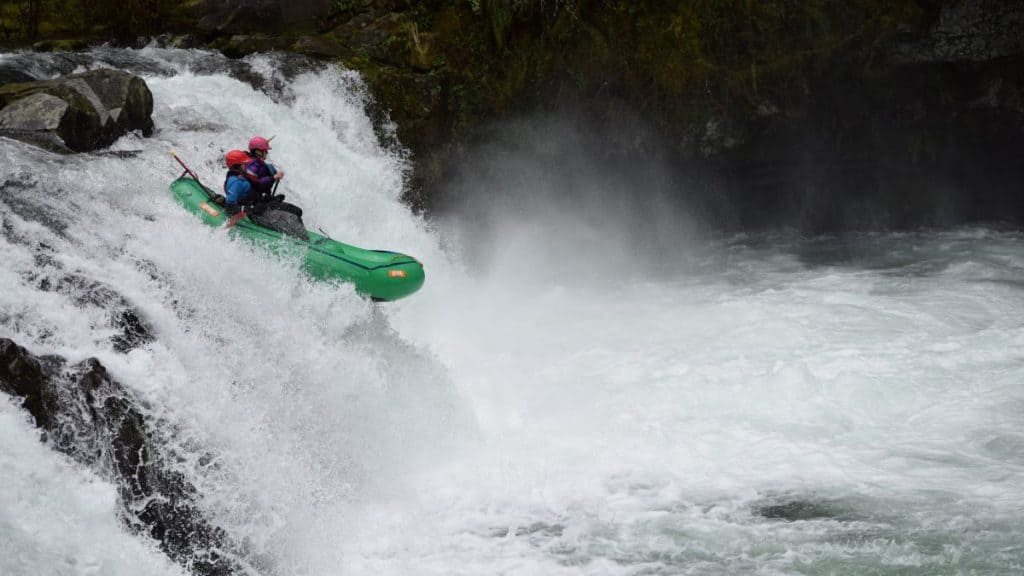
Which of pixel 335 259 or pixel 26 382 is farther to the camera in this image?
pixel 335 259

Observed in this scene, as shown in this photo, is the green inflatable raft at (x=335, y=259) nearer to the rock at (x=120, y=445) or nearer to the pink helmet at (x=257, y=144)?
the pink helmet at (x=257, y=144)

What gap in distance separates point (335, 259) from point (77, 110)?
2.63 metres

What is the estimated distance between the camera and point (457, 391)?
732 centimetres

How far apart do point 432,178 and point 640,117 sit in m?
2.66

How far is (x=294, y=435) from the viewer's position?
5.79m

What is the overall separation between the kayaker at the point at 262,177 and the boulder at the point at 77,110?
55.9 inches

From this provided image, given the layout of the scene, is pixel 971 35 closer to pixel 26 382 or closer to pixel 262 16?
pixel 262 16

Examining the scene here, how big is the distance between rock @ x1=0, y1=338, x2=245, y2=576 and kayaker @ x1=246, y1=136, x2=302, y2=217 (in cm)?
262

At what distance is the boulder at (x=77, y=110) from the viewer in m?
7.33

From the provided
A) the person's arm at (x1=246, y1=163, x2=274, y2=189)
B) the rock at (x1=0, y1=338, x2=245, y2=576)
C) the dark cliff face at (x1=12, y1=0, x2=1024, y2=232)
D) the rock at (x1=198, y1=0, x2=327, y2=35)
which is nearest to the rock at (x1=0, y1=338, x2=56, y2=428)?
the rock at (x1=0, y1=338, x2=245, y2=576)

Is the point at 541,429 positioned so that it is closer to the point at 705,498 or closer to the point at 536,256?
the point at 705,498

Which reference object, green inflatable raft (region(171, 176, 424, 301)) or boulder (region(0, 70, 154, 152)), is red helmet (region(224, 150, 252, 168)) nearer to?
green inflatable raft (region(171, 176, 424, 301))

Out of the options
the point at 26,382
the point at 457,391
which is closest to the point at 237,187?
the point at 457,391

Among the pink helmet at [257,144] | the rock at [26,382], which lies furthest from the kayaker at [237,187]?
the rock at [26,382]
